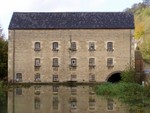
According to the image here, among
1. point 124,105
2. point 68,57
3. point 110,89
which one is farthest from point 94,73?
point 124,105

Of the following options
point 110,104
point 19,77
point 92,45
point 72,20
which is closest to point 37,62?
point 19,77

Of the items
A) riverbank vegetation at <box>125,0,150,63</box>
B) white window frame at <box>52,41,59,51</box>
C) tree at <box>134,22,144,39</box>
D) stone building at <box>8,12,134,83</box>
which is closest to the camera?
stone building at <box>8,12,134,83</box>

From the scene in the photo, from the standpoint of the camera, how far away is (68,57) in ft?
181

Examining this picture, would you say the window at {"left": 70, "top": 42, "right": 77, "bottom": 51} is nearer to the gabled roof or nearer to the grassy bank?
the gabled roof

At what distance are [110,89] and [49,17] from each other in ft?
72.3

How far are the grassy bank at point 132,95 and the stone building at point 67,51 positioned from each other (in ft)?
56.0

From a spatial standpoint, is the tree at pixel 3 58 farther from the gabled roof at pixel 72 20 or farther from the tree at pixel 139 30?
the tree at pixel 139 30

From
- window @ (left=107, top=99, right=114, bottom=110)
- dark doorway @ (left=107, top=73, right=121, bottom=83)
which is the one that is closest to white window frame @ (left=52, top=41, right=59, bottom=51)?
dark doorway @ (left=107, top=73, right=121, bottom=83)

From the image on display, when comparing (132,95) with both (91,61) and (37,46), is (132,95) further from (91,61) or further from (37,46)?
(37,46)

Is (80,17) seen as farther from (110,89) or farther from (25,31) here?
(110,89)

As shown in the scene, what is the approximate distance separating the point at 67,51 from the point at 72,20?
406cm

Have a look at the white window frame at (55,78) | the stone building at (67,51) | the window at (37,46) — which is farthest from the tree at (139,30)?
the window at (37,46)

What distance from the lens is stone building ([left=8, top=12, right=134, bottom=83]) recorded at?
54938 mm

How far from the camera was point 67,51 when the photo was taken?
55344 mm
